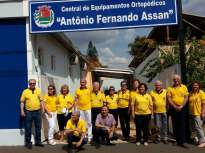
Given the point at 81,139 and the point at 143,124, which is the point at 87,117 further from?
the point at 143,124

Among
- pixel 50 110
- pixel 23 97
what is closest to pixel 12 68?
pixel 23 97

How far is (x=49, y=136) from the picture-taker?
1332cm

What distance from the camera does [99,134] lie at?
12781 mm

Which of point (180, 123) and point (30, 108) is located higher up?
point (30, 108)

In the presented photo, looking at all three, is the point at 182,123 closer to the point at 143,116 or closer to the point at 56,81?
the point at 143,116

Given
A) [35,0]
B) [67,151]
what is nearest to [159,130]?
[67,151]

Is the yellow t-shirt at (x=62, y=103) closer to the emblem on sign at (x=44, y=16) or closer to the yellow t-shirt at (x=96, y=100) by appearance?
the yellow t-shirt at (x=96, y=100)

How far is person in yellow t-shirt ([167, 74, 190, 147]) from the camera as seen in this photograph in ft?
40.5

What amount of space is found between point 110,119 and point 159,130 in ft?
4.59

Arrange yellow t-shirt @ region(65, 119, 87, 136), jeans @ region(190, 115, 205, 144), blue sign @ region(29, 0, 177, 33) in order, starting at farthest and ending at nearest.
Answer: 1. blue sign @ region(29, 0, 177, 33)
2. jeans @ region(190, 115, 205, 144)
3. yellow t-shirt @ region(65, 119, 87, 136)

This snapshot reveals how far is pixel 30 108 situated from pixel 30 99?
249mm

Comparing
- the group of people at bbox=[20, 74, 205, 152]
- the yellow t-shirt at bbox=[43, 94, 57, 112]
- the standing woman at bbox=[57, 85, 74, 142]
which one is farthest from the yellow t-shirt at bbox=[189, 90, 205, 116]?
the yellow t-shirt at bbox=[43, 94, 57, 112]

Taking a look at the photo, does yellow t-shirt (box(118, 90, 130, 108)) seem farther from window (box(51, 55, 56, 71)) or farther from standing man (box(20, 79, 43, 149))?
window (box(51, 55, 56, 71))

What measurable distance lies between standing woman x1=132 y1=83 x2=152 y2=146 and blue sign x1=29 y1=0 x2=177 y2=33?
1.98m
